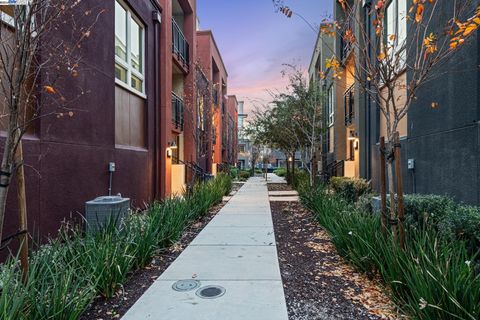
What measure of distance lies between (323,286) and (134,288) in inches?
87.5

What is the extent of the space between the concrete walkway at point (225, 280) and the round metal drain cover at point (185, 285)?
0.19 feet

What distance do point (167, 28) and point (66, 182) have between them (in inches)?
291

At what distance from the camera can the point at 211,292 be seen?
11.8ft

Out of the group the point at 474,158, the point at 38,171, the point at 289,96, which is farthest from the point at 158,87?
the point at 474,158

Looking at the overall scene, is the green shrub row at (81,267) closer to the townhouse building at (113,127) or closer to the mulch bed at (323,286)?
the townhouse building at (113,127)

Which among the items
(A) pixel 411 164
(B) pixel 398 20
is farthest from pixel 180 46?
(A) pixel 411 164

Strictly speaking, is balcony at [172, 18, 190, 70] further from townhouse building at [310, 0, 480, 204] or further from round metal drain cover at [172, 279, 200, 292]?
round metal drain cover at [172, 279, 200, 292]

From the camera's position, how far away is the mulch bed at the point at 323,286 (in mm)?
3148

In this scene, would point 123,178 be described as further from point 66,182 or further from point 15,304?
point 15,304

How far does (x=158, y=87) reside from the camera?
1070 cm

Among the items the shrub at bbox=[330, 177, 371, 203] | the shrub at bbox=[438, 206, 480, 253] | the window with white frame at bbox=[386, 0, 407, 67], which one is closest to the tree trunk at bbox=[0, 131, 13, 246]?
the shrub at bbox=[438, 206, 480, 253]

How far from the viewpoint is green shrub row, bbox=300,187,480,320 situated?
2.51 m

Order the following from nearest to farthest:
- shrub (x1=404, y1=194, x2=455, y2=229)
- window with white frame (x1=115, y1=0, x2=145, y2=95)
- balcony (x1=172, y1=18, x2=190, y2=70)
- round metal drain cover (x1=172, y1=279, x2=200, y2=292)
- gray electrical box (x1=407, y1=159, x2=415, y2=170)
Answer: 1. round metal drain cover (x1=172, y1=279, x2=200, y2=292)
2. shrub (x1=404, y1=194, x2=455, y2=229)
3. gray electrical box (x1=407, y1=159, x2=415, y2=170)
4. window with white frame (x1=115, y1=0, x2=145, y2=95)
5. balcony (x1=172, y1=18, x2=190, y2=70)

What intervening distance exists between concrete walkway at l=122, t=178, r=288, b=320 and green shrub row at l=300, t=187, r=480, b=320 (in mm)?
1101
